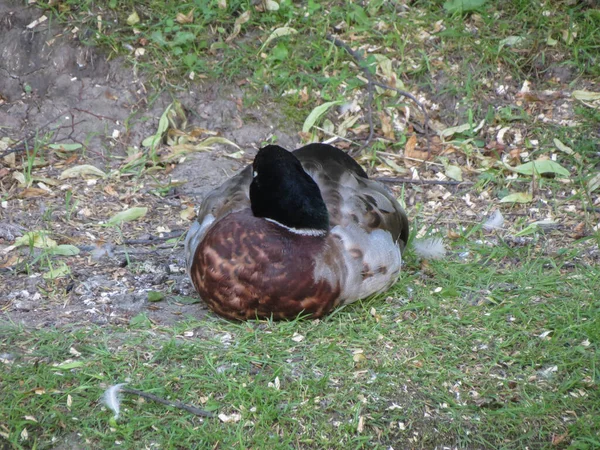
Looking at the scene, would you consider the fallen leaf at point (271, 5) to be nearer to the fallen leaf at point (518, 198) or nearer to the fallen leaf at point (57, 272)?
the fallen leaf at point (518, 198)

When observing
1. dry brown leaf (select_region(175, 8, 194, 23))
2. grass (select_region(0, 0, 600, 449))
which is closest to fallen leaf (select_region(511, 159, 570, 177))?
grass (select_region(0, 0, 600, 449))

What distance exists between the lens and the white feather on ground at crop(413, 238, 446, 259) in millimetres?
4672

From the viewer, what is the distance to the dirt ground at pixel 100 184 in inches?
170

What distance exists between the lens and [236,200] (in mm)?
4281

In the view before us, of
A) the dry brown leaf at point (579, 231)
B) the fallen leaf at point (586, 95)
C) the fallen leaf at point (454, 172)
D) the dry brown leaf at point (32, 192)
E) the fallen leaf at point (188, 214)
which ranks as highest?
the fallen leaf at point (586, 95)

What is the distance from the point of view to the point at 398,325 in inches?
158

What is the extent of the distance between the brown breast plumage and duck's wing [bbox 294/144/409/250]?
0.29 metres

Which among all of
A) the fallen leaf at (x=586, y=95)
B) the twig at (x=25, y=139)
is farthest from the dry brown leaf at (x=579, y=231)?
the twig at (x=25, y=139)

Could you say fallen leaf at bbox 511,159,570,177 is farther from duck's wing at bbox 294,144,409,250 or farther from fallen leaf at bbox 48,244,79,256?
fallen leaf at bbox 48,244,79,256

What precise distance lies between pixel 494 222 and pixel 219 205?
5.57ft

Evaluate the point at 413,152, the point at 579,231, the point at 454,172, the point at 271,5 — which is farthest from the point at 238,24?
the point at 579,231

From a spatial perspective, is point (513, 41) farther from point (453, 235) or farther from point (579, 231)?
point (453, 235)

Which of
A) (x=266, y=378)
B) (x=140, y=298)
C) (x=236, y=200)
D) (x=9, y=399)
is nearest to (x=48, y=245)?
(x=140, y=298)

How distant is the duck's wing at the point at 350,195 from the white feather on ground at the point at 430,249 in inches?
5.1
